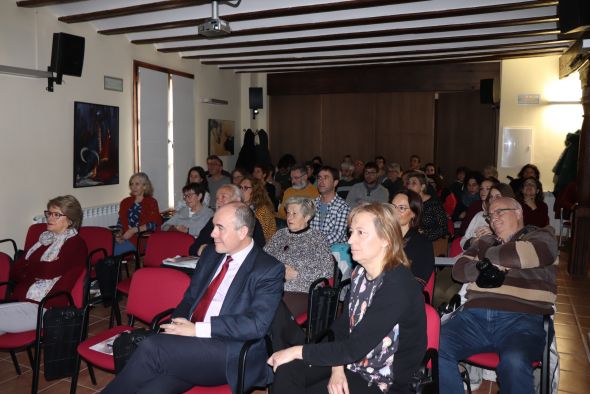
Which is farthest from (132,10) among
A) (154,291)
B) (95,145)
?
(154,291)

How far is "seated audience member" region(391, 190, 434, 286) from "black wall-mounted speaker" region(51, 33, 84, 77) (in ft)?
Result: 14.0

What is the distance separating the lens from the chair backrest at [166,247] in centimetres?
444

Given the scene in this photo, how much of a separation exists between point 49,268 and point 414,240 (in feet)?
Result: 8.21

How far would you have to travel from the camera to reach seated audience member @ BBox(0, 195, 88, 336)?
127 inches

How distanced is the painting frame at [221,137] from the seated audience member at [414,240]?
6594 millimetres

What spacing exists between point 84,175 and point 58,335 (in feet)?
13.1

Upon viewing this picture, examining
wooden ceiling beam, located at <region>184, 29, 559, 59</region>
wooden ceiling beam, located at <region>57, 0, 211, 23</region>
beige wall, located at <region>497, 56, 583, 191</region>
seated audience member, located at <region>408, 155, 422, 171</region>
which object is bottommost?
seated audience member, located at <region>408, 155, 422, 171</region>

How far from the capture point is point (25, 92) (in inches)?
231

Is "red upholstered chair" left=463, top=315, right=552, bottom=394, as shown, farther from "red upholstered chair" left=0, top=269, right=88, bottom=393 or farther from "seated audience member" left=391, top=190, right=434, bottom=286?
"red upholstered chair" left=0, top=269, right=88, bottom=393

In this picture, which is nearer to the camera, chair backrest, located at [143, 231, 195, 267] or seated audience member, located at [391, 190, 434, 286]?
seated audience member, located at [391, 190, 434, 286]

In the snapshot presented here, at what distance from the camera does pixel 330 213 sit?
16.8 ft

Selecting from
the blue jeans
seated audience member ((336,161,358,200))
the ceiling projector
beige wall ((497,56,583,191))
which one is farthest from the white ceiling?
the blue jeans

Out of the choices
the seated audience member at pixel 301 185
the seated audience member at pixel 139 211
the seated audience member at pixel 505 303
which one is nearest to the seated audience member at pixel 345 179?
the seated audience member at pixel 301 185

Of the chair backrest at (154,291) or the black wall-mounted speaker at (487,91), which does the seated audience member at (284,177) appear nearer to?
the black wall-mounted speaker at (487,91)
